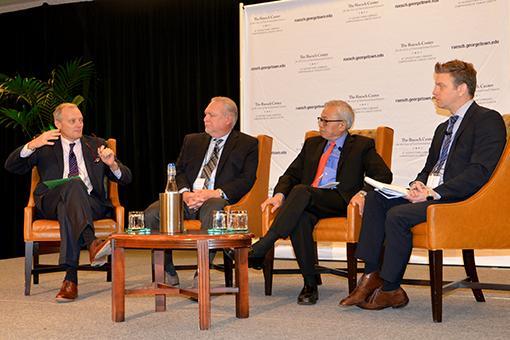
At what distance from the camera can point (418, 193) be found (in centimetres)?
329

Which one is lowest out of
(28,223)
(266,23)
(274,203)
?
(28,223)

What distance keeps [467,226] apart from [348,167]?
0.96 m

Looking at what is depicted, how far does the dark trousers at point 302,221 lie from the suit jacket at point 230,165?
0.56 meters

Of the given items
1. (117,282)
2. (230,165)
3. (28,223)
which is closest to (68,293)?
(28,223)

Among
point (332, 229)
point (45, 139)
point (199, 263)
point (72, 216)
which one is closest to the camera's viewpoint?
point (199, 263)

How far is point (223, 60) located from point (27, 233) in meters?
3.23

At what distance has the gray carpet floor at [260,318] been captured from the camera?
2.82 meters

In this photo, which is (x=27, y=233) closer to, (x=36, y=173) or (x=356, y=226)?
(x=36, y=173)

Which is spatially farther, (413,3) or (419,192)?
(413,3)

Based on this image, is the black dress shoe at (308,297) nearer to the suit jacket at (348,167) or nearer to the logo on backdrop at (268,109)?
the suit jacket at (348,167)

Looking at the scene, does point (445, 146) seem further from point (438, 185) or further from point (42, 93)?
point (42, 93)

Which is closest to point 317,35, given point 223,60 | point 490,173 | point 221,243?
point 223,60

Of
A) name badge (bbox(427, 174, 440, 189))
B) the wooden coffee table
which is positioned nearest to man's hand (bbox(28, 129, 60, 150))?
the wooden coffee table

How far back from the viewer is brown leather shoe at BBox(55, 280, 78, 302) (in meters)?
3.77
